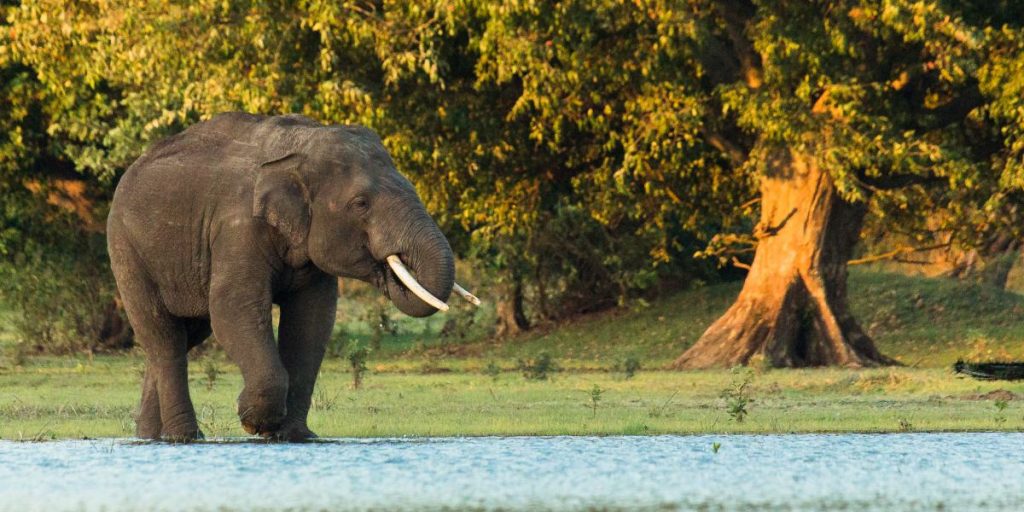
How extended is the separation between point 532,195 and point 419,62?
5.91 m

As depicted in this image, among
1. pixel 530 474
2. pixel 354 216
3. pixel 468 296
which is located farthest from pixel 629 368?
pixel 530 474

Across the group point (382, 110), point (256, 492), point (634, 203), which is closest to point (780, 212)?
point (634, 203)

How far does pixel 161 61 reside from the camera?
25.5 metres

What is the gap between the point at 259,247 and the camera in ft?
45.7

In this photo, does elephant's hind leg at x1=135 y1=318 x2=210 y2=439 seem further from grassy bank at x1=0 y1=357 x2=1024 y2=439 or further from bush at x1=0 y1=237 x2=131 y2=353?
bush at x1=0 y1=237 x2=131 y2=353

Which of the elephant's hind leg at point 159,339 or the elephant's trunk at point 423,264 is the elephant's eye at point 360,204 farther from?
the elephant's hind leg at point 159,339

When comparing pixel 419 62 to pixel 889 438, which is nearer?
pixel 889 438

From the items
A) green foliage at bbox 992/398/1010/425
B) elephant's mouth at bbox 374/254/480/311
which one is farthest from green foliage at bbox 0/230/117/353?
elephant's mouth at bbox 374/254/480/311

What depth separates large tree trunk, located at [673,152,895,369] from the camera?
27344 mm

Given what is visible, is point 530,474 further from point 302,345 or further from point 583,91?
point 583,91

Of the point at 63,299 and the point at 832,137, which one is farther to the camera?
the point at 63,299

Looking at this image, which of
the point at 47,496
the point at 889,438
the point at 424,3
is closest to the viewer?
the point at 47,496

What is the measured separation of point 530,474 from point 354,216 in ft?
8.87

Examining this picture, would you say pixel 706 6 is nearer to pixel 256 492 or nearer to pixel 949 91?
pixel 949 91
